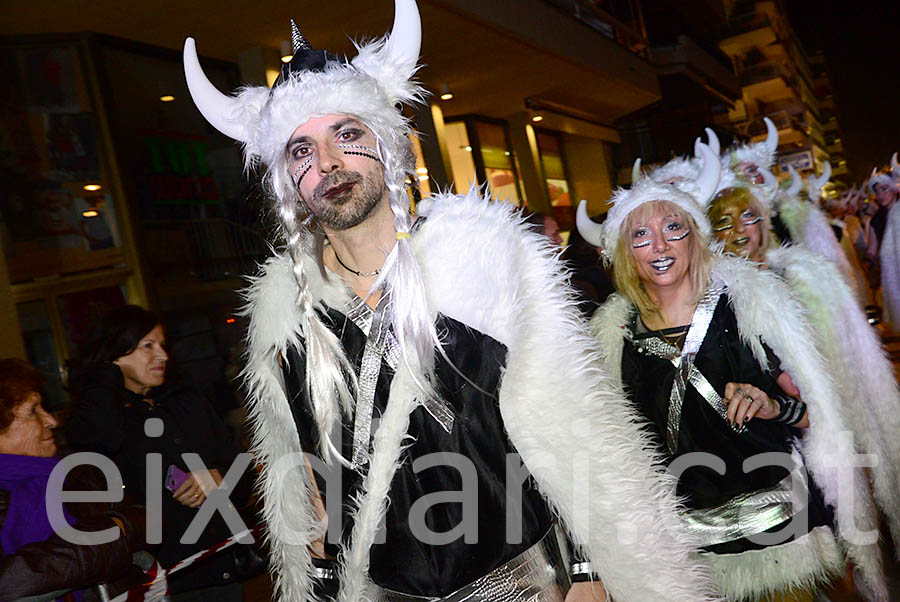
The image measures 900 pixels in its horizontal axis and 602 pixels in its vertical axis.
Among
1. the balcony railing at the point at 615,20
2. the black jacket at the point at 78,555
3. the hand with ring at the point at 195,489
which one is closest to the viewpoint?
the black jacket at the point at 78,555

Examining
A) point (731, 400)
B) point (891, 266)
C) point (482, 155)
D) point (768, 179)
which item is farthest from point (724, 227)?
point (482, 155)

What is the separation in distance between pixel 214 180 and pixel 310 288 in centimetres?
595

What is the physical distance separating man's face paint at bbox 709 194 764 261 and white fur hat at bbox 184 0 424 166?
8.59 ft

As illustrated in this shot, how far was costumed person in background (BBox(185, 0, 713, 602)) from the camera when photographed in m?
2.11

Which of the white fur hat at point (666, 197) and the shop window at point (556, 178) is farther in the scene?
the shop window at point (556, 178)

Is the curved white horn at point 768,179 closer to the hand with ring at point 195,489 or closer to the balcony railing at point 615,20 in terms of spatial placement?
the hand with ring at point 195,489

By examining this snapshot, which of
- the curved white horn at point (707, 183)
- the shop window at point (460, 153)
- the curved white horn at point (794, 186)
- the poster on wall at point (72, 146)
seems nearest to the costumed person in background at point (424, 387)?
the curved white horn at point (707, 183)

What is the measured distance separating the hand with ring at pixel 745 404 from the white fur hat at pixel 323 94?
1.59 meters

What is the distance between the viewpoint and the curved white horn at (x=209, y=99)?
239 cm

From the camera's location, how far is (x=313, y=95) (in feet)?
7.43

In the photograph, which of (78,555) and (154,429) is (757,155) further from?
(78,555)

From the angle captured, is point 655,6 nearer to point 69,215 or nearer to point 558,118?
point 558,118

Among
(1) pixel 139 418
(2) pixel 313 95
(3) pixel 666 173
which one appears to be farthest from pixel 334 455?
(3) pixel 666 173

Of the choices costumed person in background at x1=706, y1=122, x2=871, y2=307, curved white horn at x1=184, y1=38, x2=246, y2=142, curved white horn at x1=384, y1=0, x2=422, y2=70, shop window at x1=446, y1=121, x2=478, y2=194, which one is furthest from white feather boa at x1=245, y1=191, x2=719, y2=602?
shop window at x1=446, y1=121, x2=478, y2=194
